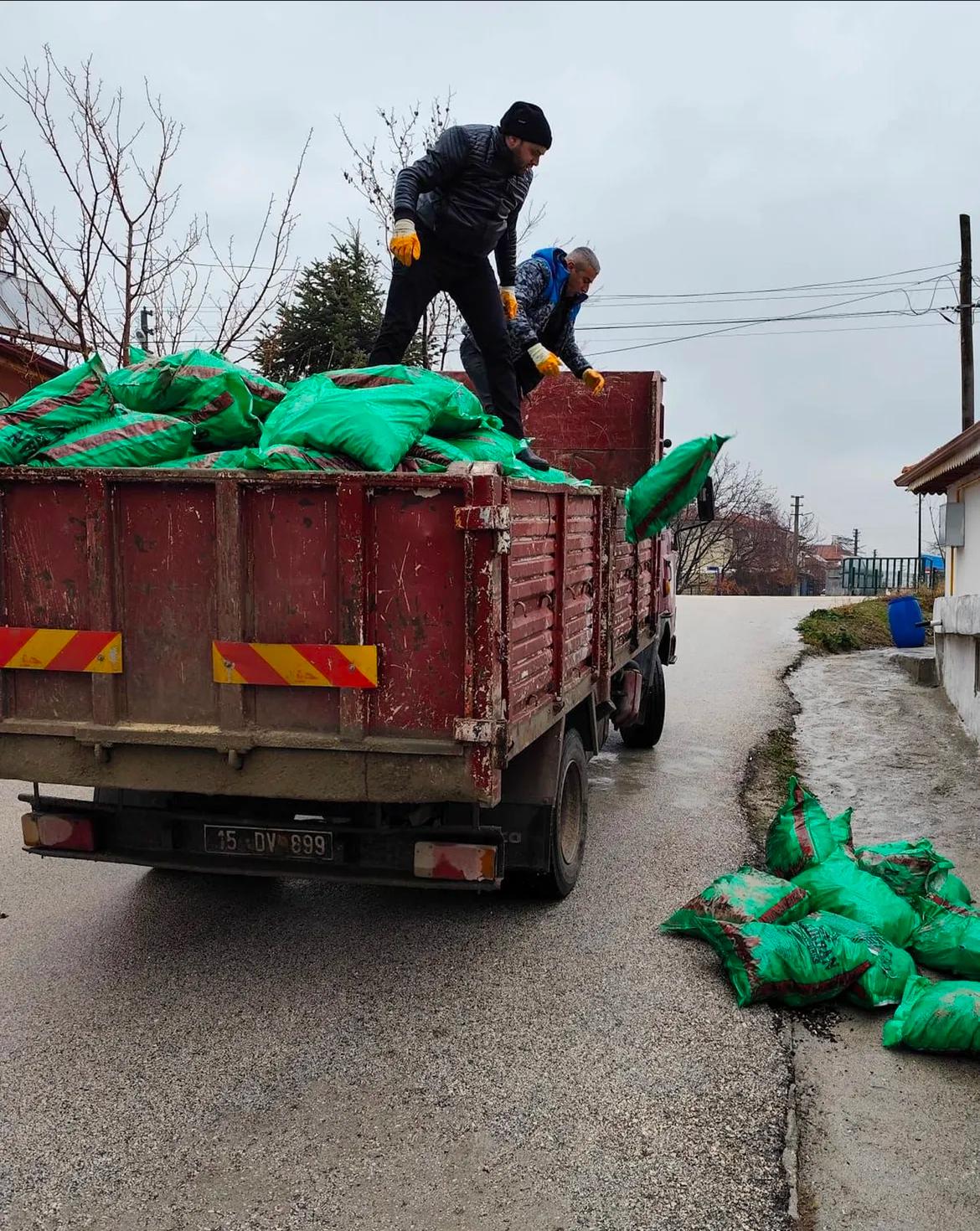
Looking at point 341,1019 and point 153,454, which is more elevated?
point 153,454

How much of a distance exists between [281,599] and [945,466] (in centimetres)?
890

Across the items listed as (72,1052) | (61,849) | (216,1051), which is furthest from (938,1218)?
(61,849)

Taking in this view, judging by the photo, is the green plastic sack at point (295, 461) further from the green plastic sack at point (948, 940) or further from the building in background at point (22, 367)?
the building in background at point (22, 367)

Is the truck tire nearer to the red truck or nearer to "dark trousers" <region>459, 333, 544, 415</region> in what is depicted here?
the red truck

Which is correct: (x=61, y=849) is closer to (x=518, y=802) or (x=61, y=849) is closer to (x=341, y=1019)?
(x=341, y=1019)

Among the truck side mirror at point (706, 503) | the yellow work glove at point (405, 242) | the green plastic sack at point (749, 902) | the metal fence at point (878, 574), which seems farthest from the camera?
the metal fence at point (878, 574)

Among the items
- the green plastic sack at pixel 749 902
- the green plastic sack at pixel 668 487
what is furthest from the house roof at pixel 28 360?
the green plastic sack at pixel 749 902

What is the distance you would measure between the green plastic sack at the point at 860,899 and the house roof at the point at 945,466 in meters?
5.64

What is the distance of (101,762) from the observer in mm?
3627

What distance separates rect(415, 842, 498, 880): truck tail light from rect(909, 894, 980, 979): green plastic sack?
5.90 ft

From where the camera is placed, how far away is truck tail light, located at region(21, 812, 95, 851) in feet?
13.1

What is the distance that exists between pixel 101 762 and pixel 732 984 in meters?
2.48

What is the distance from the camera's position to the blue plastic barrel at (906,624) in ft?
49.9

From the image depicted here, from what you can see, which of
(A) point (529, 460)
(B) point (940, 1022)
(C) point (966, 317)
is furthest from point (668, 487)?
(C) point (966, 317)
